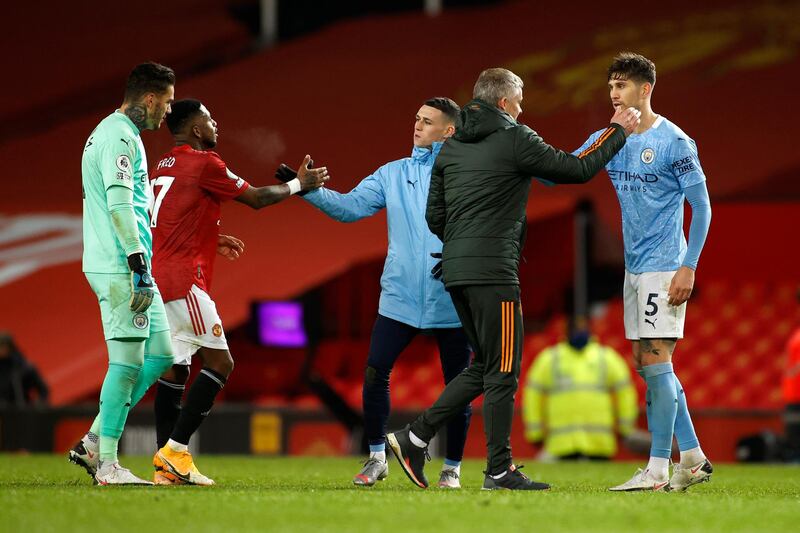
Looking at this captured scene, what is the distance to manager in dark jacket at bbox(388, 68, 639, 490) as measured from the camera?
5.37m

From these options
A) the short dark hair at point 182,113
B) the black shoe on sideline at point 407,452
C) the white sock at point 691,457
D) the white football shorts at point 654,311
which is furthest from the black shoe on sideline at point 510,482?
the short dark hair at point 182,113

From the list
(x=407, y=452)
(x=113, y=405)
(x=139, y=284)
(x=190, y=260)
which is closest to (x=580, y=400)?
(x=407, y=452)

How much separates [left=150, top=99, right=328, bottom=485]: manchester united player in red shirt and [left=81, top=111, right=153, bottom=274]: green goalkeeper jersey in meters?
0.28

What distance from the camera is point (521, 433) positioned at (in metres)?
12.4

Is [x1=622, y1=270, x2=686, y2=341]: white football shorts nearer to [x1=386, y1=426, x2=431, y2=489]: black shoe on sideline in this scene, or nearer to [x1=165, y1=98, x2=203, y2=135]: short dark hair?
[x1=386, y1=426, x2=431, y2=489]: black shoe on sideline

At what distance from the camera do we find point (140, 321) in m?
5.43

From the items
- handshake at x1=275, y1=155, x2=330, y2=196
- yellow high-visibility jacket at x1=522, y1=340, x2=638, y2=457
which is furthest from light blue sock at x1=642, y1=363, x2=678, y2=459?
yellow high-visibility jacket at x1=522, y1=340, x2=638, y2=457

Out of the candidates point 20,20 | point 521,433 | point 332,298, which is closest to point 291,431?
point 521,433

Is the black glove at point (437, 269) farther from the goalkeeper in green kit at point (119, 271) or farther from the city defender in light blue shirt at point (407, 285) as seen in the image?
the goalkeeper in green kit at point (119, 271)

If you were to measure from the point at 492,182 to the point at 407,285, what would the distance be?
2.69 feet

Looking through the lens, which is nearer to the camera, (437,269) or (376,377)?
(437,269)

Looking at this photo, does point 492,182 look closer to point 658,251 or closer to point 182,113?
point 658,251

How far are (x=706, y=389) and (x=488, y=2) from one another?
20.0 ft

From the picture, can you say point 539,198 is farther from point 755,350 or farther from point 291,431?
point 291,431
